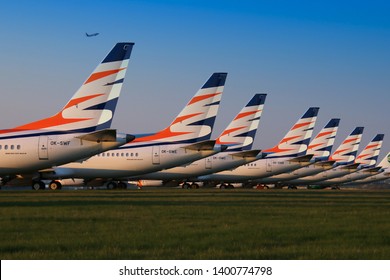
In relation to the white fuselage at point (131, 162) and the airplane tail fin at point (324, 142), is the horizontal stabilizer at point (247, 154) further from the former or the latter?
the airplane tail fin at point (324, 142)

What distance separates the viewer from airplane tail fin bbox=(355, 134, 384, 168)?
13825cm

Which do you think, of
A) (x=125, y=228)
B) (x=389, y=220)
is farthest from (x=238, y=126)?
(x=125, y=228)

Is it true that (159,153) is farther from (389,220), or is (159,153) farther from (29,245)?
(29,245)

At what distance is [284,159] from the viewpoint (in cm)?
9456

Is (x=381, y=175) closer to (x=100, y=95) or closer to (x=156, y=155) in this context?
(x=156, y=155)

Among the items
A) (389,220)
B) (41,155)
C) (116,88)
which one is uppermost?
(116,88)

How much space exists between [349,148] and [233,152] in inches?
2062

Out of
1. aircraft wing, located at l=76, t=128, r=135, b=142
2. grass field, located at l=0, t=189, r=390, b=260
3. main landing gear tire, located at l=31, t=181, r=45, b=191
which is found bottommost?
grass field, located at l=0, t=189, r=390, b=260

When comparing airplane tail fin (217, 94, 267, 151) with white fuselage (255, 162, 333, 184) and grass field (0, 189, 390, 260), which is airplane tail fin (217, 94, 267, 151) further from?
grass field (0, 189, 390, 260)

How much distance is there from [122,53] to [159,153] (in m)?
17.6

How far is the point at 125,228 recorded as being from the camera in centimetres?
1972

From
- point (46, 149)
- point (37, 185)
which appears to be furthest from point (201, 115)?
point (46, 149)

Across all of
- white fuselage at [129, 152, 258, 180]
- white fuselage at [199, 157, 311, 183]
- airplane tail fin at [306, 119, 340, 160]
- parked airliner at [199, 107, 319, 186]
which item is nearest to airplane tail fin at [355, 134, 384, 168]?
airplane tail fin at [306, 119, 340, 160]

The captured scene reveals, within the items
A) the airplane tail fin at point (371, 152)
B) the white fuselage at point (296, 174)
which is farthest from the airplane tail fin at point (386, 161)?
the white fuselage at point (296, 174)
